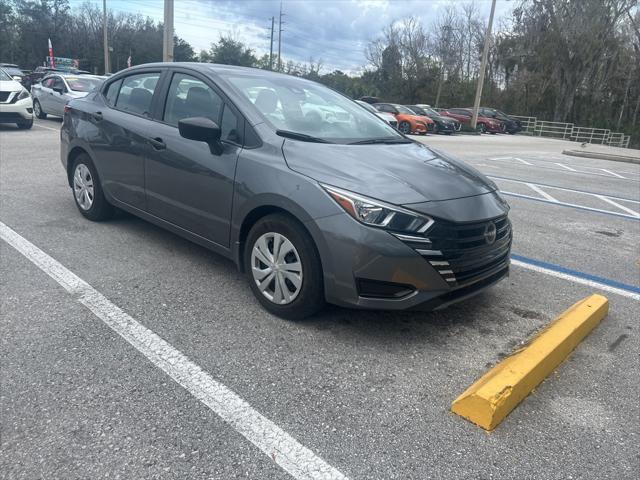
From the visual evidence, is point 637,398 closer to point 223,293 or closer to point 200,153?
point 223,293

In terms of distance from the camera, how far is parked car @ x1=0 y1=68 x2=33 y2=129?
40.9 ft

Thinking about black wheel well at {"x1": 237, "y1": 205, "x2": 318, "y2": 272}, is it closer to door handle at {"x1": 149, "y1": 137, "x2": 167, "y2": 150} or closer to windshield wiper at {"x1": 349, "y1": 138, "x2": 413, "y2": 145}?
windshield wiper at {"x1": 349, "y1": 138, "x2": 413, "y2": 145}

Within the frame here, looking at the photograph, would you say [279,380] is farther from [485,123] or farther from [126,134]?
[485,123]

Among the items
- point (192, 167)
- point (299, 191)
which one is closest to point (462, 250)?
point (299, 191)

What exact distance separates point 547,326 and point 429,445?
1.65 meters

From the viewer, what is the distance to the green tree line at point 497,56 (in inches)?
1565

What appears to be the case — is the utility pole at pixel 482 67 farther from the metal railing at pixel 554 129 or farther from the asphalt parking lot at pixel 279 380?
the asphalt parking lot at pixel 279 380

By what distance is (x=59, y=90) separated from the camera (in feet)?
48.2

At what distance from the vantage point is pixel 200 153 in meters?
3.83

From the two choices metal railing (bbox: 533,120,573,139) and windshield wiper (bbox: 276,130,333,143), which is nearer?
windshield wiper (bbox: 276,130,333,143)

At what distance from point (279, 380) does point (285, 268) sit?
0.79 metres

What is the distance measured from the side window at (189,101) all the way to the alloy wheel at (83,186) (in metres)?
1.41

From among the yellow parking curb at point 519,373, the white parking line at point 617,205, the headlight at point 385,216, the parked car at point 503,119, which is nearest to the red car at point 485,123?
the parked car at point 503,119

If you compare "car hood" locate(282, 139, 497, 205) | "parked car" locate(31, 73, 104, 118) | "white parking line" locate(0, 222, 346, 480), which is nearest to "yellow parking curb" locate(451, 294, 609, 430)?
"white parking line" locate(0, 222, 346, 480)
